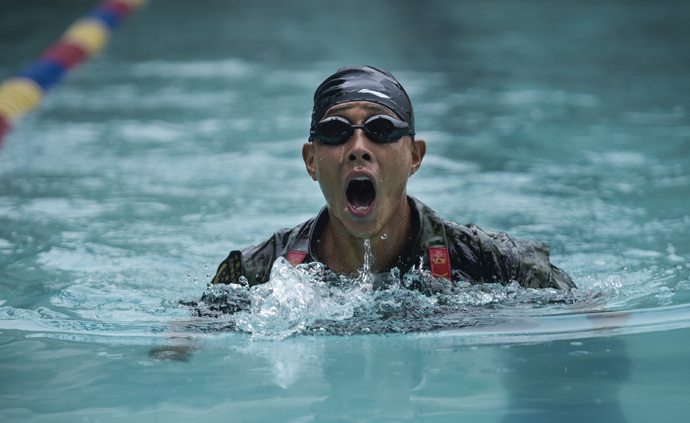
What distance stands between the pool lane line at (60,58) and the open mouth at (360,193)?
192 inches

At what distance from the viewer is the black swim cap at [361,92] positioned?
2.91 metres

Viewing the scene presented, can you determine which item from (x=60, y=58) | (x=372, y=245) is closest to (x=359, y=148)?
(x=372, y=245)

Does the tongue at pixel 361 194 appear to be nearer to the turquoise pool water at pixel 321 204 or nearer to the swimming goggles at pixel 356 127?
the swimming goggles at pixel 356 127

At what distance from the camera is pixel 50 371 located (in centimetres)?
273

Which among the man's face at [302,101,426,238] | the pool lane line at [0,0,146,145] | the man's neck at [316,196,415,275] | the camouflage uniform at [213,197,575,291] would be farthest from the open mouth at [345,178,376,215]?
the pool lane line at [0,0,146,145]

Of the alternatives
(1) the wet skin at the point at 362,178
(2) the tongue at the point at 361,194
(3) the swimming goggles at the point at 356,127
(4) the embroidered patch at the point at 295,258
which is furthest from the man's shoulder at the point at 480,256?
(4) the embroidered patch at the point at 295,258

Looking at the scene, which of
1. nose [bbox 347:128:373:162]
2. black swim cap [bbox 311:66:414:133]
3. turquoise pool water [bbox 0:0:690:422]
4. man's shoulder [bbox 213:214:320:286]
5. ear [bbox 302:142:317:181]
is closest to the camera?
turquoise pool water [bbox 0:0:690:422]

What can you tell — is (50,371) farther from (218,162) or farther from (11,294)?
(218,162)

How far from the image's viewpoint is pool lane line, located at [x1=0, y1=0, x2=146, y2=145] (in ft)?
24.0

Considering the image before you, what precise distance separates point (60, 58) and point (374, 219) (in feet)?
25.4

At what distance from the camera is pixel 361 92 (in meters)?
2.91

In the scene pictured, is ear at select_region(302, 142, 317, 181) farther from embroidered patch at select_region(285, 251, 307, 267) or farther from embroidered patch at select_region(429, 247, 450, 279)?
embroidered patch at select_region(429, 247, 450, 279)

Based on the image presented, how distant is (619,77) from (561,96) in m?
1.06

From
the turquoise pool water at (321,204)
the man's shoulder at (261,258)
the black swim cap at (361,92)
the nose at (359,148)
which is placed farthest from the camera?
the man's shoulder at (261,258)
